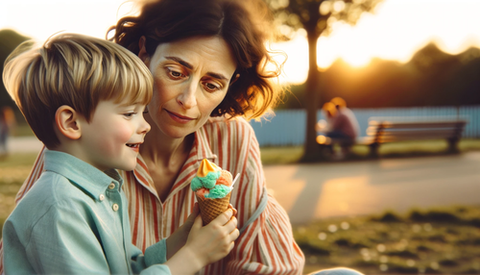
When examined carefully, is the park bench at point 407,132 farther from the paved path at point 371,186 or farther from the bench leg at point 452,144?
the paved path at point 371,186

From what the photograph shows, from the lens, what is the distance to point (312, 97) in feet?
38.5

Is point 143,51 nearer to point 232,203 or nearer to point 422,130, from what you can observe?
point 232,203

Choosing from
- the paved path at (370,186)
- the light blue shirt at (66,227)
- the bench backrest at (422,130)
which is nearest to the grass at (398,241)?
the paved path at (370,186)

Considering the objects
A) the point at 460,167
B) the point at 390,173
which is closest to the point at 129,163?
the point at 390,173

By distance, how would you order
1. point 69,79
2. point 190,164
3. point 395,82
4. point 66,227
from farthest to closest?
1. point 395,82
2. point 190,164
3. point 69,79
4. point 66,227

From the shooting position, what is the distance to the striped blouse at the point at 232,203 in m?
1.73

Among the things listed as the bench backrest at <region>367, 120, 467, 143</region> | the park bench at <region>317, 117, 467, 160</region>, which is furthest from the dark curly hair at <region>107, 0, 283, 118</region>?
the bench backrest at <region>367, 120, 467, 143</region>

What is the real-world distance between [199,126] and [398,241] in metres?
3.65

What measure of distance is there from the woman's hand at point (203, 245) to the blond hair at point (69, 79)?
0.47m

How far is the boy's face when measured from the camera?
1314 millimetres

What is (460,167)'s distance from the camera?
31.3 feet

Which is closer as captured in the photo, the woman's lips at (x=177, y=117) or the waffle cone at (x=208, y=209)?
the waffle cone at (x=208, y=209)

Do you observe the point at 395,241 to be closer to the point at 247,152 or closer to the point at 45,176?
the point at 247,152

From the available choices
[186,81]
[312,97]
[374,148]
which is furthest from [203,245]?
[374,148]
